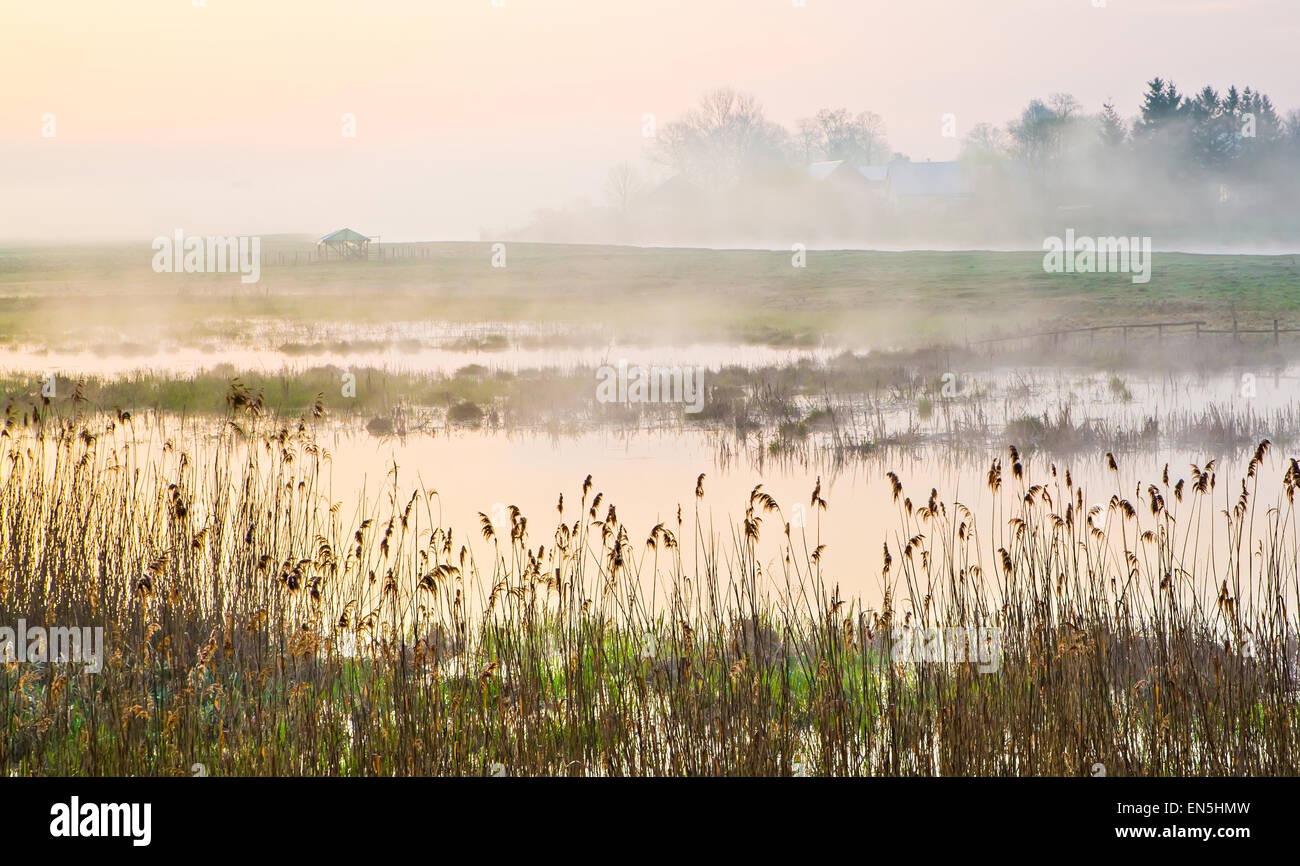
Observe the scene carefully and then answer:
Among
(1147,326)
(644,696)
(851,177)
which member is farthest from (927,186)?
(644,696)

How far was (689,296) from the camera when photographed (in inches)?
1531

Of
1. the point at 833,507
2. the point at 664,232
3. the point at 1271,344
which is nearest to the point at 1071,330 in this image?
the point at 1271,344

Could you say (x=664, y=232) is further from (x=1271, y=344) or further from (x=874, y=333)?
(x=1271, y=344)

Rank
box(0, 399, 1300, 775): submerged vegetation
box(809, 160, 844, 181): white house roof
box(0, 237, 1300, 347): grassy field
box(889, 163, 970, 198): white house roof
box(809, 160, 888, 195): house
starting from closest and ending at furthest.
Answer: box(0, 399, 1300, 775): submerged vegetation, box(0, 237, 1300, 347): grassy field, box(889, 163, 970, 198): white house roof, box(809, 160, 888, 195): house, box(809, 160, 844, 181): white house roof

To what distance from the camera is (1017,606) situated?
5.15 meters

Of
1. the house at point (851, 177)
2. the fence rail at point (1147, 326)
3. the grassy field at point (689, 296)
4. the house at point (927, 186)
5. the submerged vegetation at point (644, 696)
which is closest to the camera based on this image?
the submerged vegetation at point (644, 696)

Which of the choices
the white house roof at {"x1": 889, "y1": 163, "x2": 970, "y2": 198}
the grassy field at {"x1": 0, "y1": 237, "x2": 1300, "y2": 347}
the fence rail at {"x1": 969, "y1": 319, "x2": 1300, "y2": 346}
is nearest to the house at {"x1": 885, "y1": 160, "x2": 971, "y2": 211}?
the white house roof at {"x1": 889, "y1": 163, "x2": 970, "y2": 198}

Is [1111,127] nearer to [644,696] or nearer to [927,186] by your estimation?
[927,186]

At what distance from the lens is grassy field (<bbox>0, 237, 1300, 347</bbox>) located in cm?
2870

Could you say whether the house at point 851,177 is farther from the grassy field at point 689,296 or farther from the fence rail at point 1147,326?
the fence rail at point 1147,326

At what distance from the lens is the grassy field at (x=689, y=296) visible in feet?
94.2

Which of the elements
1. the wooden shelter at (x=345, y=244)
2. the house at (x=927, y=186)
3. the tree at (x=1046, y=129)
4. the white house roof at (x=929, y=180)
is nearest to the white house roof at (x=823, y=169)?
the house at (x=927, y=186)

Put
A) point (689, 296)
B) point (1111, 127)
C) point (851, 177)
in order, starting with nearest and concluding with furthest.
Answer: point (689, 296) → point (1111, 127) → point (851, 177)

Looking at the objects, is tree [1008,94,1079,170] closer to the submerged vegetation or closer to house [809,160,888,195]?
house [809,160,888,195]
